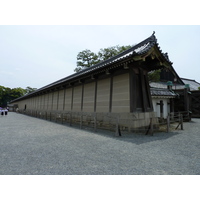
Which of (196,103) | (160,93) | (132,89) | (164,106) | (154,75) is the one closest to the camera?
(132,89)

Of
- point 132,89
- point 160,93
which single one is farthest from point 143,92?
point 160,93

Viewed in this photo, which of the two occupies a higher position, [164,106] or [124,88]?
[124,88]

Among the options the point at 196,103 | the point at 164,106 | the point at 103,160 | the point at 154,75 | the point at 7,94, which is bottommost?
the point at 103,160

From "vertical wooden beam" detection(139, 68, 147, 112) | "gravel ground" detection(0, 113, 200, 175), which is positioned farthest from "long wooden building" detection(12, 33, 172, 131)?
"gravel ground" detection(0, 113, 200, 175)

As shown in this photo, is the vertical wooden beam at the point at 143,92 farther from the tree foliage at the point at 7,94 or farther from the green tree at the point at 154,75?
the tree foliage at the point at 7,94

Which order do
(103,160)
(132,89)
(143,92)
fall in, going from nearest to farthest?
(103,160)
(132,89)
(143,92)

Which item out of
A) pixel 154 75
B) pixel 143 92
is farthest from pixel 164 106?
pixel 154 75

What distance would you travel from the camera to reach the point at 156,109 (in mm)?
11203

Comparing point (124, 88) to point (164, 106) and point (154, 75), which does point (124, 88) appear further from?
point (154, 75)

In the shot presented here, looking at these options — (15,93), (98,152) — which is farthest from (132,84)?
(15,93)

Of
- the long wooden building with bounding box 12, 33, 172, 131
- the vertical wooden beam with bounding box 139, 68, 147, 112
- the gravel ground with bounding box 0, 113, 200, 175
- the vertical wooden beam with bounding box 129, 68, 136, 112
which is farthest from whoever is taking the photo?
the vertical wooden beam with bounding box 139, 68, 147, 112

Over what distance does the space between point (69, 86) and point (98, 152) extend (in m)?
9.94

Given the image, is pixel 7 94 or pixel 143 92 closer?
pixel 143 92

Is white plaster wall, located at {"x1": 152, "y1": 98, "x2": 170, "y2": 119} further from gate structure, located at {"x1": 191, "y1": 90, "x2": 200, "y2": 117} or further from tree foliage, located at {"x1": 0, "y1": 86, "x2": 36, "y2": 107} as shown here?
tree foliage, located at {"x1": 0, "y1": 86, "x2": 36, "y2": 107}
